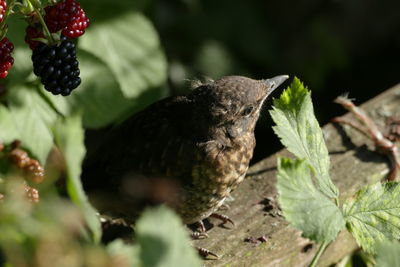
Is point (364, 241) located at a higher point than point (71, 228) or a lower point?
lower

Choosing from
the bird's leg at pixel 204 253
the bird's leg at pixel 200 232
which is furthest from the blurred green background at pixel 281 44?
the bird's leg at pixel 204 253

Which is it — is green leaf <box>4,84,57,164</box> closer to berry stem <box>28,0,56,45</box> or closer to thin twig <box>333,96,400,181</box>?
berry stem <box>28,0,56,45</box>

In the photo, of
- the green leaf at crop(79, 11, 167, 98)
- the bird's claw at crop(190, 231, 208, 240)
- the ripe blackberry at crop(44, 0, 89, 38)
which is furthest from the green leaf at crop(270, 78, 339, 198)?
the green leaf at crop(79, 11, 167, 98)

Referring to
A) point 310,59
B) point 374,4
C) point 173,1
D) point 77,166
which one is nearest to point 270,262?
point 77,166

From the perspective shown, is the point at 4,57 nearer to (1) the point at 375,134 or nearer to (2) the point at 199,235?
(2) the point at 199,235

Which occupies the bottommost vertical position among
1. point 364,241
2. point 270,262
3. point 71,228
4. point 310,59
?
point 310,59

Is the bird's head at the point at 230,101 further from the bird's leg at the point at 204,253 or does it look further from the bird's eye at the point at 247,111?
the bird's leg at the point at 204,253

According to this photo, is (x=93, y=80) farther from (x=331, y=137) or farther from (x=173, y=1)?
(x=173, y=1)
